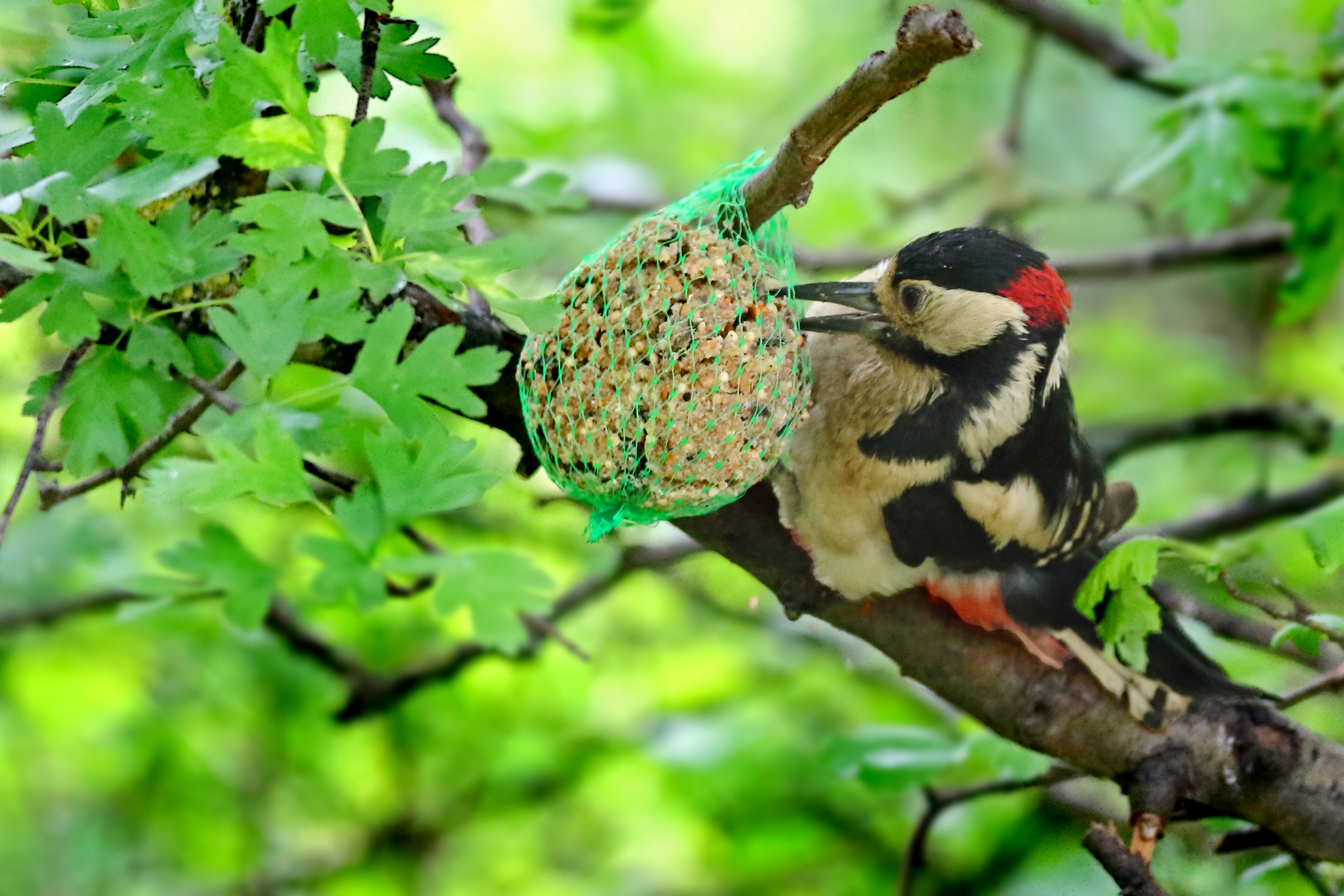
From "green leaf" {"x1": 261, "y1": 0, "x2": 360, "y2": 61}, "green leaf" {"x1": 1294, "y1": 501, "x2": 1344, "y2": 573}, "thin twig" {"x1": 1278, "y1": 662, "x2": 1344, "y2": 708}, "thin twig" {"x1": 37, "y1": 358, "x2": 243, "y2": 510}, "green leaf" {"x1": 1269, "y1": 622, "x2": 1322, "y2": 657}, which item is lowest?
"thin twig" {"x1": 1278, "y1": 662, "x2": 1344, "y2": 708}

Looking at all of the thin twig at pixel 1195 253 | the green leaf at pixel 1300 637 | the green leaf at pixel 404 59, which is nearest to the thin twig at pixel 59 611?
the green leaf at pixel 404 59

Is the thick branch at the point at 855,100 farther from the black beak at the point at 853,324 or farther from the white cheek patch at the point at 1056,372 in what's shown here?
the white cheek patch at the point at 1056,372

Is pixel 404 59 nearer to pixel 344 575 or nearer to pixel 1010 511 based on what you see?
pixel 344 575

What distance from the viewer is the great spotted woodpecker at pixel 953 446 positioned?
0.90 meters

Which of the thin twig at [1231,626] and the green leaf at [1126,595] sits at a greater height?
the green leaf at [1126,595]

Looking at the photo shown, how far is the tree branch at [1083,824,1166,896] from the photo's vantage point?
97 centimetres

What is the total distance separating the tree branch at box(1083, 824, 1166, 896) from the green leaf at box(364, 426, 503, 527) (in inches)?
25.0

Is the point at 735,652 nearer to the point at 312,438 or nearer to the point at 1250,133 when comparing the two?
the point at 1250,133

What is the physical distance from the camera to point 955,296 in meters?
0.88

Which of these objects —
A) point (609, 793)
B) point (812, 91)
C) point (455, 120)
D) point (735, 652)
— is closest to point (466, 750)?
point (609, 793)

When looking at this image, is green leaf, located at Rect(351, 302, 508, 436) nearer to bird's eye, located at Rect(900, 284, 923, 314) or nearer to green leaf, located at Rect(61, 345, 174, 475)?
green leaf, located at Rect(61, 345, 174, 475)

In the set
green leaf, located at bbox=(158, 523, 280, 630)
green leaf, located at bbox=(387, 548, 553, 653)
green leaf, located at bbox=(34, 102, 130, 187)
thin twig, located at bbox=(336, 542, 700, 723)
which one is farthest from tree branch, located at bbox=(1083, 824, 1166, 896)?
green leaf, located at bbox=(34, 102, 130, 187)

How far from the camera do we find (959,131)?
3201 millimetres

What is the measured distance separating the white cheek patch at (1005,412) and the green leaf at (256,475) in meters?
0.52
